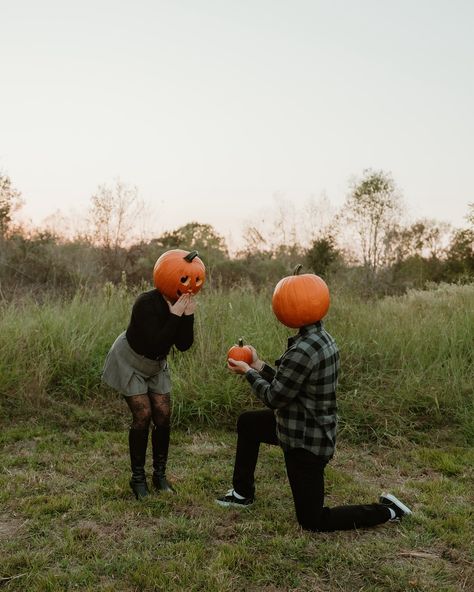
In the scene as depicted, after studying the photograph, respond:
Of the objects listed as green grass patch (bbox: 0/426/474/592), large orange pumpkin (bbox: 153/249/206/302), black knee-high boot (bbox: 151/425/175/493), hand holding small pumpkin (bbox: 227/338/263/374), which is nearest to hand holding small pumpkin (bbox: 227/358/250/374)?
hand holding small pumpkin (bbox: 227/338/263/374)

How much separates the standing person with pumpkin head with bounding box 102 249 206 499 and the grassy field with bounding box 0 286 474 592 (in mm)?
469

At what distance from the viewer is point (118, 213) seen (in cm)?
1919

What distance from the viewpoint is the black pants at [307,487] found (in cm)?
347

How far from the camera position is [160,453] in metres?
4.08

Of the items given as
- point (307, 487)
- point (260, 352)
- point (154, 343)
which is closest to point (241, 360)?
point (154, 343)

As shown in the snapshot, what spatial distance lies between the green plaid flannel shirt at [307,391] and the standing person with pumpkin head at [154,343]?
0.66 metres

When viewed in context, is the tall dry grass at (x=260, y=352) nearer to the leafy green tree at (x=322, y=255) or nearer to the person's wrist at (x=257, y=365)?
the person's wrist at (x=257, y=365)

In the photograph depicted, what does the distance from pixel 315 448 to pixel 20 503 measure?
2009 mm

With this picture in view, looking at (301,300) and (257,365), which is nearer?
(301,300)

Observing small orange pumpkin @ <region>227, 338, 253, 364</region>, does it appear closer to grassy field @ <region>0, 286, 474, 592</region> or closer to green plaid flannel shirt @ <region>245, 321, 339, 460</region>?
green plaid flannel shirt @ <region>245, 321, 339, 460</region>

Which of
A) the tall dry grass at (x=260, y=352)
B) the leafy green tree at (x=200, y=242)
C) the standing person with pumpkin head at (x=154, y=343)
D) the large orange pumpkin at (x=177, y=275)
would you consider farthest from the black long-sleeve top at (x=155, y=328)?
the leafy green tree at (x=200, y=242)

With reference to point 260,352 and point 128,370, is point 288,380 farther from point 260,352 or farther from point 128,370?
point 260,352

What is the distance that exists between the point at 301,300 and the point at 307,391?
1.73 feet

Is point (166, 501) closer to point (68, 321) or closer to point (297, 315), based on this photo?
point (297, 315)
